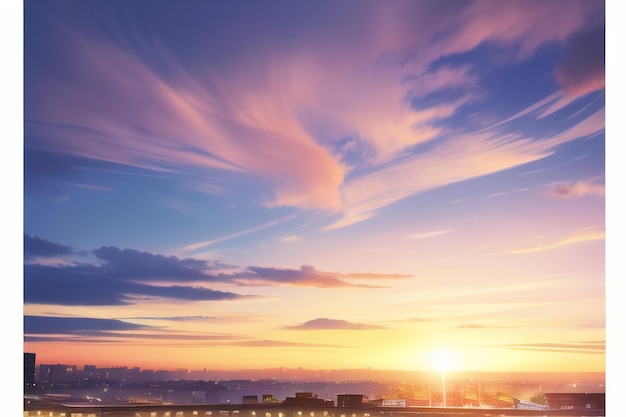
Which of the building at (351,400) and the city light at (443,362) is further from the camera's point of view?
the building at (351,400)

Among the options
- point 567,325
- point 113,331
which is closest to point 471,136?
point 567,325

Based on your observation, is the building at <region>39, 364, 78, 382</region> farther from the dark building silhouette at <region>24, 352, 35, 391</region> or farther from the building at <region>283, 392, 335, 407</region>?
the building at <region>283, 392, 335, 407</region>

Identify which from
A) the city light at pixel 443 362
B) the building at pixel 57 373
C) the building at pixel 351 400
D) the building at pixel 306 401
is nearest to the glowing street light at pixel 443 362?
the city light at pixel 443 362

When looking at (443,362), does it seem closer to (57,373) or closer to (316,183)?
(316,183)

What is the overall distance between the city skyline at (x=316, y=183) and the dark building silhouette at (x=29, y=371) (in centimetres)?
32

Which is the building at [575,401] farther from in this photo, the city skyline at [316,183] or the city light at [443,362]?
the city light at [443,362]

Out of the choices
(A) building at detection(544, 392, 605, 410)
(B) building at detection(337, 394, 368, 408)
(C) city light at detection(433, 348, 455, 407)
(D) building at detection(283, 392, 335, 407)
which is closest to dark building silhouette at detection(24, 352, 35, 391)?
(D) building at detection(283, 392, 335, 407)

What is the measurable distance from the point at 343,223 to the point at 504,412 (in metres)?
1.99

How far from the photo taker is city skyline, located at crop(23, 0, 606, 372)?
5.34 metres

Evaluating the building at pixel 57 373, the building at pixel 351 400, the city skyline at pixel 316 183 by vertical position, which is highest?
the city skyline at pixel 316 183

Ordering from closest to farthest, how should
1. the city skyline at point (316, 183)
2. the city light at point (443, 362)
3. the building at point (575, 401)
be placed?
the building at point (575, 401) → the city skyline at point (316, 183) → the city light at point (443, 362)

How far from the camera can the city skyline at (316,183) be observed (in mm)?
5340

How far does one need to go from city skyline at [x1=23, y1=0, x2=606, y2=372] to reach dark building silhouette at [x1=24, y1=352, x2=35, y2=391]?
322 mm
